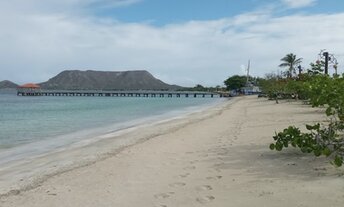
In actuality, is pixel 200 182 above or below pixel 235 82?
below

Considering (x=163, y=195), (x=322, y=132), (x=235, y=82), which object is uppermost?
(x=235, y=82)

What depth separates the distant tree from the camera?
395 ft

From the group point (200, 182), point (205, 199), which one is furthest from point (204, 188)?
point (205, 199)

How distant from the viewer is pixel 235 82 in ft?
401

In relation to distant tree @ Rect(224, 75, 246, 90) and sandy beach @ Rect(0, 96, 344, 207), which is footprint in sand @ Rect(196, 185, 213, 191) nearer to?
sandy beach @ Rect(0, 96, 344, 207)

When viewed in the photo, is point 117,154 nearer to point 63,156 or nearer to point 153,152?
point 153,152

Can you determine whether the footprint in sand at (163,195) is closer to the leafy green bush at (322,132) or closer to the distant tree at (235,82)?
the leafy green bush at (322,132)

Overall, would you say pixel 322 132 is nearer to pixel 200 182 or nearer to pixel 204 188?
pixel 200 182

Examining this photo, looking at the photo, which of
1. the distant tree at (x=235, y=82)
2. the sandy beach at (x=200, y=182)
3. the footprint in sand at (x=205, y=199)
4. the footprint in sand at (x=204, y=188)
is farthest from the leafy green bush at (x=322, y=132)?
the distant tree at (x=235, y=82)

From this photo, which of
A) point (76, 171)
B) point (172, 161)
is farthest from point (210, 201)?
point (76, 171)

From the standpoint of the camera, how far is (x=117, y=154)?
36.3ft

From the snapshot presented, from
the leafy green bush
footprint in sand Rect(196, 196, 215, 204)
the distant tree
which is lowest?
footprint in sand Rect(196, 196, 215, 204)

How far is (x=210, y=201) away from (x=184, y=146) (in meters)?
6.11

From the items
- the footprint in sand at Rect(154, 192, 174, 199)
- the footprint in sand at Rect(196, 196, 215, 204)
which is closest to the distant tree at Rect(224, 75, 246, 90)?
the footprint in sand at Rect(154, 192, 174, 199)
